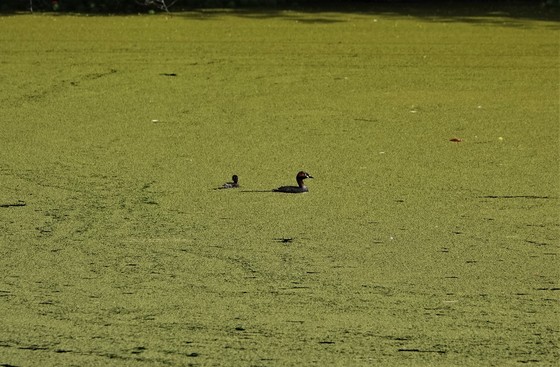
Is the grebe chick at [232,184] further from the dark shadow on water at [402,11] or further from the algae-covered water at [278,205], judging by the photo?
the dark shadow on water at [402,11]

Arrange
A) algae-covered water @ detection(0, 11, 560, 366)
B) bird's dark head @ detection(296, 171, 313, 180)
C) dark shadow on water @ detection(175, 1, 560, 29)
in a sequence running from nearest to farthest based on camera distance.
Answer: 1. algae-covered water @ detection(0, 11, 560, 366)
2. bird's dark head @ detection(296, 171, 313, 180)
3. dark shadow on water @ detection(175, 1, 560, 29)

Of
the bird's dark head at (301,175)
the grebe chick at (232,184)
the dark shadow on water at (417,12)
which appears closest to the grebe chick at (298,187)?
the bird's dark head at (301,175)

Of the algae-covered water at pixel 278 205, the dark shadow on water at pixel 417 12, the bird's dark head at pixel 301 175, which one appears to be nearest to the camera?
the algae-covered water at pixel 278 205

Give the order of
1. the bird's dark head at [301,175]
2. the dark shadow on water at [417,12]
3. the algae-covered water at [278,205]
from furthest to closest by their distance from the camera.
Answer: the dark shadow on water at [417,12] → the bird's dark head at [301,175] → the algae-covered water at [278,205]

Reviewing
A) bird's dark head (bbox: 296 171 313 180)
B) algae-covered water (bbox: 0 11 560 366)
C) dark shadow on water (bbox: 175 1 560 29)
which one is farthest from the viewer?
dark shadow on water (bbox: 175 1 560 29)

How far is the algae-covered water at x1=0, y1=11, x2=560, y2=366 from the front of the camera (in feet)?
10.5

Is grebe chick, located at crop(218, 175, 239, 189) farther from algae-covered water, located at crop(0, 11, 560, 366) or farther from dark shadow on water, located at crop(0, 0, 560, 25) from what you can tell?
dark shadow on water, located at crop(0, 0, 560, 25)

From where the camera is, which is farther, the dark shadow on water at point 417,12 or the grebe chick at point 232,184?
the dark shadow on water at point 417,12

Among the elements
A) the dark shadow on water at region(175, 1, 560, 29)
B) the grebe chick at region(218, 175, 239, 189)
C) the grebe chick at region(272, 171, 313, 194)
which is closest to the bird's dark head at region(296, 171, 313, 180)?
the grebe chick at region(272, 171, 313, 194)

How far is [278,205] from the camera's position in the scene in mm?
4711

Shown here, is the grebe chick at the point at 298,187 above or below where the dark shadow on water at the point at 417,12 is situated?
above

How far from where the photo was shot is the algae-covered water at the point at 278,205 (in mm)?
3205

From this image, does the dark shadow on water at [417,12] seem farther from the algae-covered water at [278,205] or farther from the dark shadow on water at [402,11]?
the algae-covered water at [278,205]

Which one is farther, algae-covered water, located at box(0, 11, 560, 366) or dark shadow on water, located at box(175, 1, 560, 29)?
dark shadow on water, located at box(175, 1, 560, 29)
